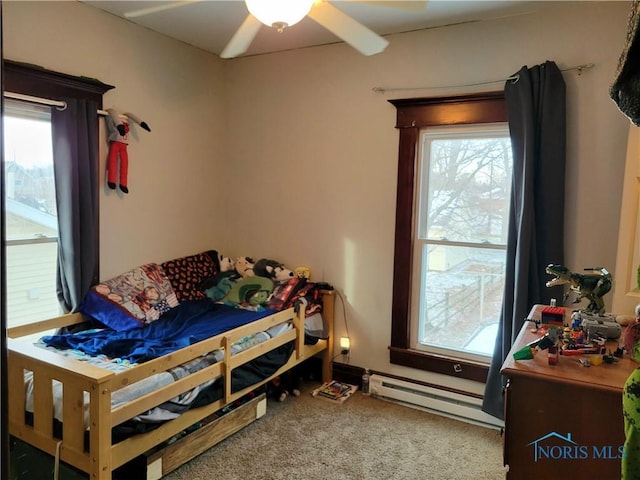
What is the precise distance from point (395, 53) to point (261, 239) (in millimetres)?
1671

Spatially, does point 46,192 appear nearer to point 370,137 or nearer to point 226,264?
point 226,264

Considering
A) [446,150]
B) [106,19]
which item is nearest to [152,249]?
[106,19]

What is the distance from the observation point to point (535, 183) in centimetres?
267

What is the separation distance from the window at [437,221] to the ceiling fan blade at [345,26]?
1.01 meters

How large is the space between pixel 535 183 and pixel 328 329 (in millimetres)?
1683

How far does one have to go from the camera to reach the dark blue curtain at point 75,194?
2699 millimetres

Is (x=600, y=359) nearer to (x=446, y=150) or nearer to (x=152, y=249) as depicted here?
(x=446, y=150)

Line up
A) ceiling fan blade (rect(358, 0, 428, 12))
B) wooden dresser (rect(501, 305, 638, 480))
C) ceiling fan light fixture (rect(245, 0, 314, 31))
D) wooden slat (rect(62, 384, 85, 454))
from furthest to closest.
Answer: wooden slat (rect(62, 384, 85, 454)), ceiling fan blade (rect(358, 0, 428, 12)), ceiling fan light fixture (rect(245, 0, 314, 31)), wooden dresser (rect(501, 305, 638, 480))

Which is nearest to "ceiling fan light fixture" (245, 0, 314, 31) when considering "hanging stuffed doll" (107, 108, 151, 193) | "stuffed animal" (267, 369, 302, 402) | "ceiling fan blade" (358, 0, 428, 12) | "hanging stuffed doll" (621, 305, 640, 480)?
"ceiling fan blade" (358, 0, 428, 12)

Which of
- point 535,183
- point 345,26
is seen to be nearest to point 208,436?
point 345,26

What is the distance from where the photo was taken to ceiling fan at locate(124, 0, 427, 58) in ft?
5.20

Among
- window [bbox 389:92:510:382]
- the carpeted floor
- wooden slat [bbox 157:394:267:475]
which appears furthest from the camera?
window [bbox 389:92:510:382]

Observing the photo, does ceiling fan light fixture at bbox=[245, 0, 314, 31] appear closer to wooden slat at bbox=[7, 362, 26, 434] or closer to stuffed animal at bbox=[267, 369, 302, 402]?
wooden slat at bbox=[7, 362, 26, 434]

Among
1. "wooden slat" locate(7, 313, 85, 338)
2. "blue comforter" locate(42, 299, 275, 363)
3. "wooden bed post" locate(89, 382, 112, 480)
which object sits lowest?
"wooden bed post" locate(89, 382, 112, 480)
